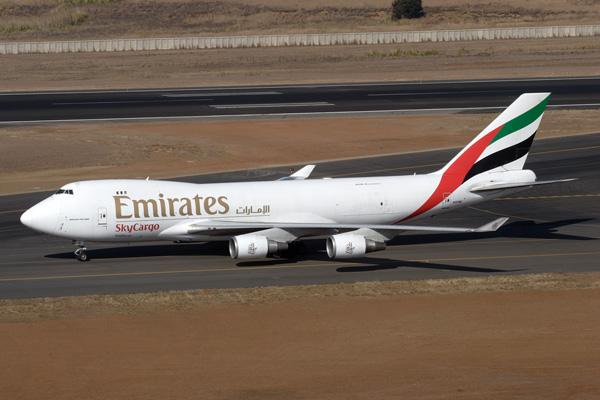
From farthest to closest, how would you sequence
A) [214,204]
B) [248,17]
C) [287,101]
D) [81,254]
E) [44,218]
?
[248,17] → [287,101] → [81,254] → [214,204] → [44,218]

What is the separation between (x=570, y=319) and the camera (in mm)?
33406

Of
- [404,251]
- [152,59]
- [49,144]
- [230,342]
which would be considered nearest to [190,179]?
[49,144]

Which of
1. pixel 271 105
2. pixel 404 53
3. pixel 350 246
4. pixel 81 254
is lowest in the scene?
pixel 81 254

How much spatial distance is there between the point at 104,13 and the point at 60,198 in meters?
144

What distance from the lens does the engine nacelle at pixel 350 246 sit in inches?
1561

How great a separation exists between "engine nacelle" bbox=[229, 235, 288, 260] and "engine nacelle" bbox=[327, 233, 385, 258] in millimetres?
2771

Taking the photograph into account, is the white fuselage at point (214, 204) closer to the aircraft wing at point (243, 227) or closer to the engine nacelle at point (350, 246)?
the aircraft wing at point (243, 227)

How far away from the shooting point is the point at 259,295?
36.6m

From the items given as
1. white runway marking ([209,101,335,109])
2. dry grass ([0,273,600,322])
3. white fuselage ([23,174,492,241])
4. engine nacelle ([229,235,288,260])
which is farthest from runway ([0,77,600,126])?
dry grass ([0,273,600,322])

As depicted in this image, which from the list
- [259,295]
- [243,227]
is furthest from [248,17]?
[259,295]

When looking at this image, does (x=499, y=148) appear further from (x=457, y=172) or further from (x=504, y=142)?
(x=457, y=172)

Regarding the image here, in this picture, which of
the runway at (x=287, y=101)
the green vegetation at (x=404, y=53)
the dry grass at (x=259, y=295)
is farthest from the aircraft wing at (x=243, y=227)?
the green vegetation at (x=404, y=53)

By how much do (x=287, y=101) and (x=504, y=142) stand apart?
50230mm

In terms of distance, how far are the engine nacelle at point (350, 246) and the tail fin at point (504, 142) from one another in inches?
278
